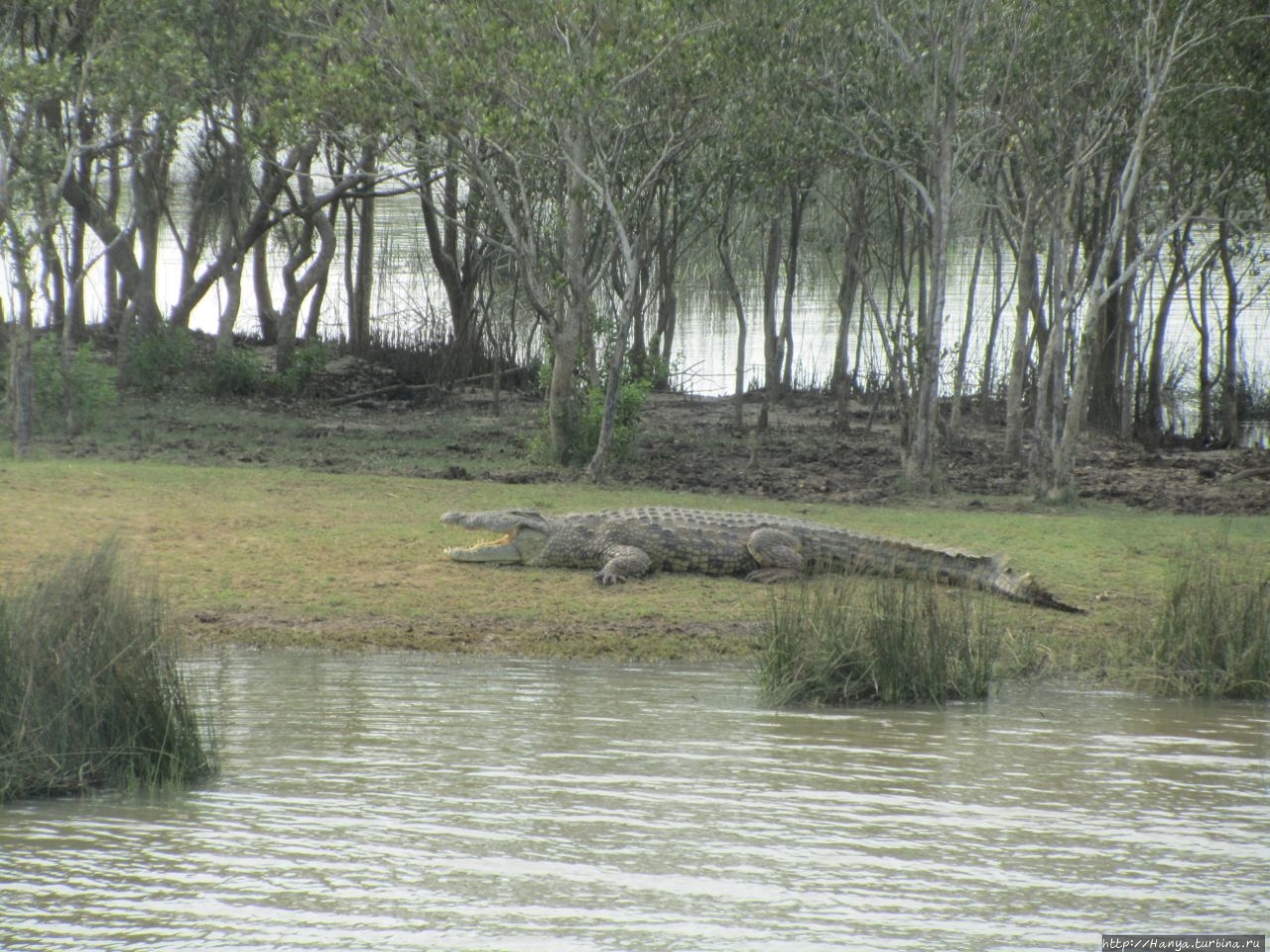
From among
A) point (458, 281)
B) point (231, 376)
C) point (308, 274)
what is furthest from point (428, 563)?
point (458, 281)

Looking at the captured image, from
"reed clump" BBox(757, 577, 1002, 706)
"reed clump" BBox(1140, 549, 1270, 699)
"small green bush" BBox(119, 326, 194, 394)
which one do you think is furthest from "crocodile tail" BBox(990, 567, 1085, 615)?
"small green bush" BBox(119, 326, 194, 394)

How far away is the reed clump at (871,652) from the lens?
244 inches

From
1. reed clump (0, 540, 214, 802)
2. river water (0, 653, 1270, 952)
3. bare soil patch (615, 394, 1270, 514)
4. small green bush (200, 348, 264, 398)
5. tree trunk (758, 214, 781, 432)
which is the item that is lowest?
river water (0, 653, 1270, 952)

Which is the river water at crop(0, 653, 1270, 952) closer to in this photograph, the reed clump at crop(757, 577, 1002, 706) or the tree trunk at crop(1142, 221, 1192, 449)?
the reed clump at crop(757, 577, 1002, 706)

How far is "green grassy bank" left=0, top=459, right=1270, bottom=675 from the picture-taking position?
7.66m

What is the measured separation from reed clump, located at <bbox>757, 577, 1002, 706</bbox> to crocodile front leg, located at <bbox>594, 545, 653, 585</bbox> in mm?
2469

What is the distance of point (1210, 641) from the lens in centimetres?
660

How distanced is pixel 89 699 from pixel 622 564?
4.71m

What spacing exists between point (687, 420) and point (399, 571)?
12686mm

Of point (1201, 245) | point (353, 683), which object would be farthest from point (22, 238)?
point (1201, 245)

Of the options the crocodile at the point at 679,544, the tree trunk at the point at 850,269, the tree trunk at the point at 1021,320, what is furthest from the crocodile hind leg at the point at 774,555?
the tree trunk at the point at 850,269

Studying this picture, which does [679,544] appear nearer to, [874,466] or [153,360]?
[874,466]

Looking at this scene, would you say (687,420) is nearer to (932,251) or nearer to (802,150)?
(802,150)

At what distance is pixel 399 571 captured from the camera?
8883mm
